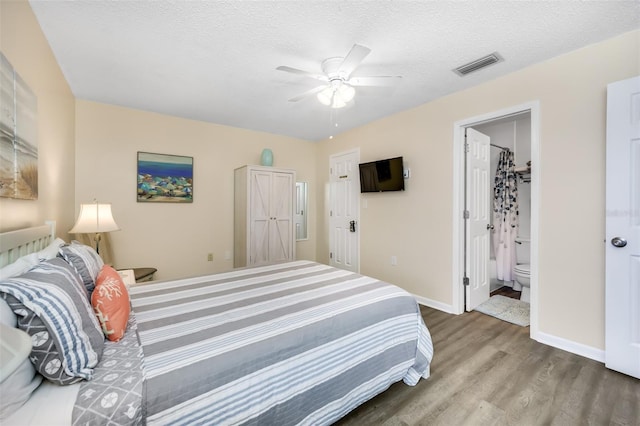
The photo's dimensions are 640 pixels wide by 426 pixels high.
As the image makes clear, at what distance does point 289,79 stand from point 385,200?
78.6 inches

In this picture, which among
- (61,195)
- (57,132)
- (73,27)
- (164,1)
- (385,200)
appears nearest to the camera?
(164,1)

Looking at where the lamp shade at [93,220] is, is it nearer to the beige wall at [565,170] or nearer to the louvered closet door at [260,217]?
the louvered closet door at [260,217]

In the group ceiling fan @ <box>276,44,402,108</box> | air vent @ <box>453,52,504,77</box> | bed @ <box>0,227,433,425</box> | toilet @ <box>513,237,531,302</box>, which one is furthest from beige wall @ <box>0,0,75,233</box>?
toilet @ <box>513,237,531,302</box>

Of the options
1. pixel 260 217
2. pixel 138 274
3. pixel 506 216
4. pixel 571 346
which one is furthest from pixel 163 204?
pixel 506 216

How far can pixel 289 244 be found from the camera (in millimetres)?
4215

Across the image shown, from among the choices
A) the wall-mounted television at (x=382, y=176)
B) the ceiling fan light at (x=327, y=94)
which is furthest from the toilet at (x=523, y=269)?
the ceiling fan light at (x=327, y=94)

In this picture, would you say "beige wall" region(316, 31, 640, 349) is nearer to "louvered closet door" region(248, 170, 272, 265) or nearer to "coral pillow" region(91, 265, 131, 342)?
"louvered closet door" region(248, 170, 272, 265)

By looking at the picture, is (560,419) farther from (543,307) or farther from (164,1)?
(164,1)

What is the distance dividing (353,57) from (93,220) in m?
2.65

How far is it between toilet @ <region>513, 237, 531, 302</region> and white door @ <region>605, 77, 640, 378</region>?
145cm

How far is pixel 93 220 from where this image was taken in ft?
8.00

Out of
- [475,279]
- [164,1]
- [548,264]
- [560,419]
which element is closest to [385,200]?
[475,279]

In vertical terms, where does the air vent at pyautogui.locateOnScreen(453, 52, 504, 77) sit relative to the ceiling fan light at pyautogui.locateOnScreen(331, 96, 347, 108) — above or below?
above

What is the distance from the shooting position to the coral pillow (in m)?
1.17
